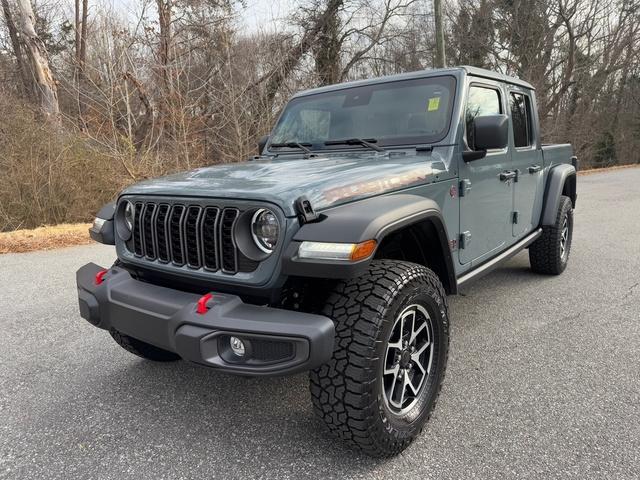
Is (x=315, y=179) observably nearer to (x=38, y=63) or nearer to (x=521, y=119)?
(x=521, y=119)

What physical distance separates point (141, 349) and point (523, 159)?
3.31 m

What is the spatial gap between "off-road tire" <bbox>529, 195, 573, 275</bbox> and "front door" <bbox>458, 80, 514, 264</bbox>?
102 cm

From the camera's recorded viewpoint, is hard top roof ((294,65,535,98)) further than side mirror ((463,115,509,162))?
Yes

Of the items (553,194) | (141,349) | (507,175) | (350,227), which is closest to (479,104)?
(507,175)

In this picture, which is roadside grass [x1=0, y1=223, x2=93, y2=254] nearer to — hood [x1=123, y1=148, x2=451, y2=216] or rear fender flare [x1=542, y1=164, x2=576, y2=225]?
hood [x1=123, y1=148, x2=451, y2=216]

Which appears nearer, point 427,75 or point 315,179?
point 315,179

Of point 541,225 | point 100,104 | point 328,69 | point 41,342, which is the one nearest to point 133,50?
point 100,104

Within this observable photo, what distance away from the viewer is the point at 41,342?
3559mm

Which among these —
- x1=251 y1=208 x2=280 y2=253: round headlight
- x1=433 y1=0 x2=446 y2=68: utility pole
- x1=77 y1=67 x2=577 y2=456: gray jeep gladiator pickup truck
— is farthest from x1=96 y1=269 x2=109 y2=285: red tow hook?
x1=433 y1=0 x2=446 y2=68: utility pole

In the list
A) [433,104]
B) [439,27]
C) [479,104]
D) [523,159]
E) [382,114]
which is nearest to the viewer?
[433,104]

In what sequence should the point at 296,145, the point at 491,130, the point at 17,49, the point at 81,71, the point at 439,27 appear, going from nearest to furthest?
the point at 491,130
the point at 296,145
the point at 81,71
the point at 439,27
the point at 17,49

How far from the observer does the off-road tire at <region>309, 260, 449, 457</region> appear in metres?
1.93

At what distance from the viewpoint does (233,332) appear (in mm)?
1831

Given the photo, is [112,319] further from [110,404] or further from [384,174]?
[384,174]
